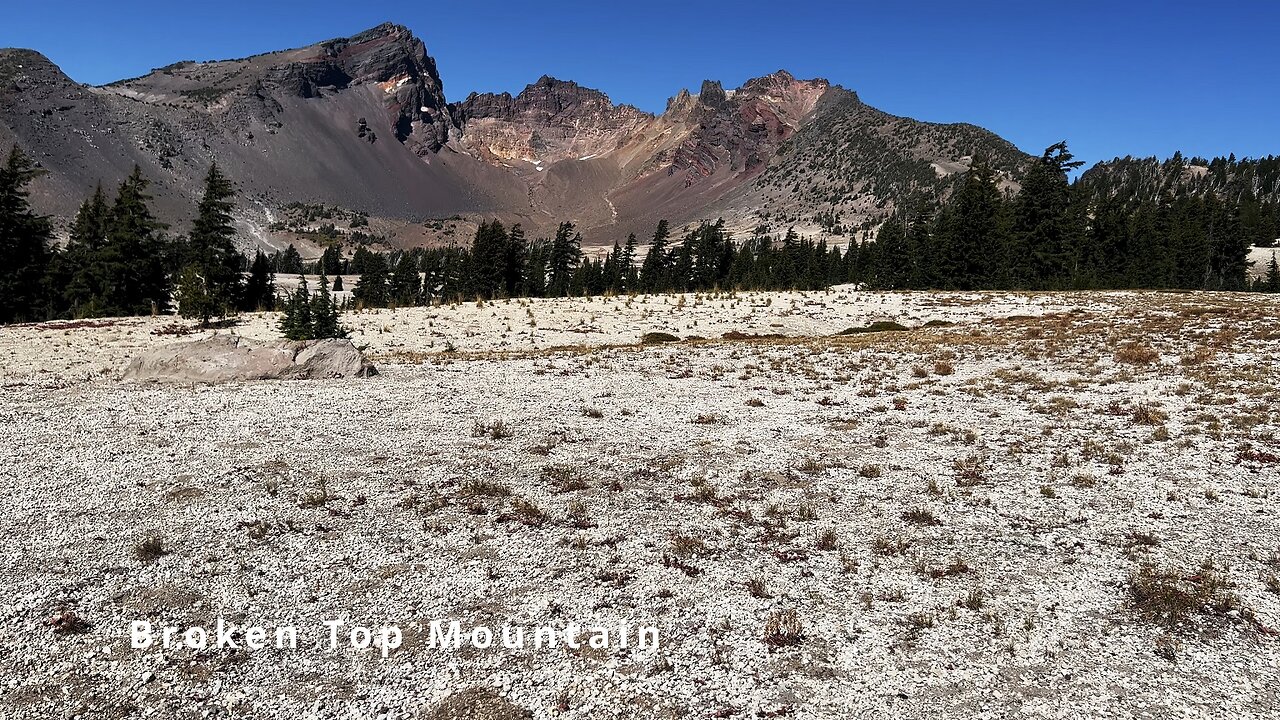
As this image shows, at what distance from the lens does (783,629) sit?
24.7ft

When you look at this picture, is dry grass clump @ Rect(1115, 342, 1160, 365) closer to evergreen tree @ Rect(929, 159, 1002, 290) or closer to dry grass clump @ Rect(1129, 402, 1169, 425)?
dry grass clump @ Rect(1129, 402, 1169, 425)

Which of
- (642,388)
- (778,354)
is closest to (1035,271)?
(778,354)

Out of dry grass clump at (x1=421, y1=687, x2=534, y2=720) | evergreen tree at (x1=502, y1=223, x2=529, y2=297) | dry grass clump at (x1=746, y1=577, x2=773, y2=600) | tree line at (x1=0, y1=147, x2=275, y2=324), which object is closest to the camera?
dry grass clump at (x1=421, y1=687, x2=534, y2=720)

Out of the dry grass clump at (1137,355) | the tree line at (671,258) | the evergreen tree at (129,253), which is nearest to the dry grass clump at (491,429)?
the tree line at (671,258)

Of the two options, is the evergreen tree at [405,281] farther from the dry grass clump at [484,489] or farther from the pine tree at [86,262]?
the dry grass clump at [484,489]

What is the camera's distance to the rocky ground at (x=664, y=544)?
664cm

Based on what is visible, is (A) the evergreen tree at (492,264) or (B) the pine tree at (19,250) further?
(A) the evergreen tree at (492,264)

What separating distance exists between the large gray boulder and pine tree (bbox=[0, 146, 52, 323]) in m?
43.6

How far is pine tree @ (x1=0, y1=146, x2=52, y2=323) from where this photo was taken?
51.1 m

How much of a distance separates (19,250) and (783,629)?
70896 millimetres

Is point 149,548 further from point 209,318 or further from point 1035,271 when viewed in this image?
point 1035,271

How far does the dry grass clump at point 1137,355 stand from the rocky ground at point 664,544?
1585mm

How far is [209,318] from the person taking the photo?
4006 centimetres

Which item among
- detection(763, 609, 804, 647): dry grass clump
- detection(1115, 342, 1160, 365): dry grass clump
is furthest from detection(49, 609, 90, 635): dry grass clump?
detection(1115, 342, 1160, 365): dry grass clump
